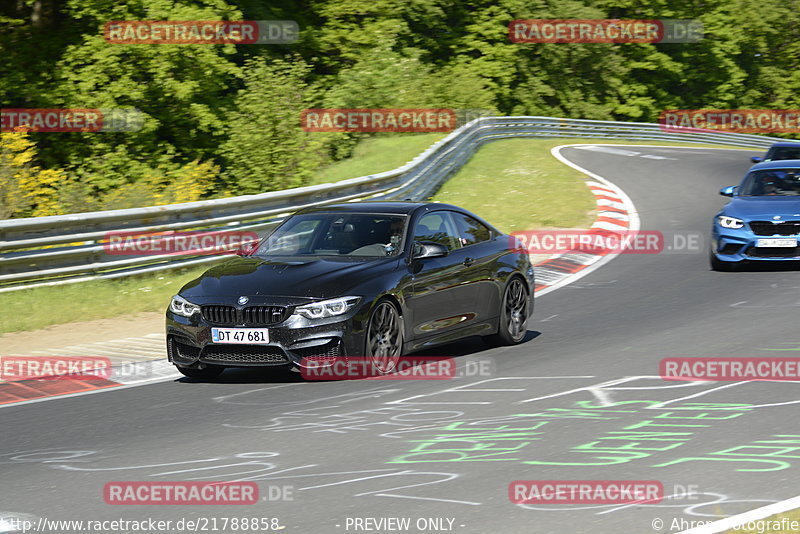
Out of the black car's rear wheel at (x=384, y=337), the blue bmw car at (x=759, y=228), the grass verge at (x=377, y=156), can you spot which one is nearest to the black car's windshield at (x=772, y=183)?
the blue bmw car at (x=759, y=228)

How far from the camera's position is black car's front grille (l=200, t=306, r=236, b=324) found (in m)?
9.70

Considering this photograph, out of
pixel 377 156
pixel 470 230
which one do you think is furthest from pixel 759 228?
pixel 377 156

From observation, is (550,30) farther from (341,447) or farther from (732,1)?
(341,447)

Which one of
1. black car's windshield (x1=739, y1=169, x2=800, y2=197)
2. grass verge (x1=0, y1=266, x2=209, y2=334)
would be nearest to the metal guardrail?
grass verge (x1=0, y1=266, x2=209, y2=334)

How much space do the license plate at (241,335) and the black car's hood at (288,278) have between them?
0.31 meters

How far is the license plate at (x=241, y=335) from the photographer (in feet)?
31.4

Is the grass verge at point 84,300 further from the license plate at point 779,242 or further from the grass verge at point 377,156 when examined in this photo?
the grass verge at point 377,156

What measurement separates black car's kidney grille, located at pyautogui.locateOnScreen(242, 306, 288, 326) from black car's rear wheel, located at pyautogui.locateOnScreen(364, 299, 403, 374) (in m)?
0.73

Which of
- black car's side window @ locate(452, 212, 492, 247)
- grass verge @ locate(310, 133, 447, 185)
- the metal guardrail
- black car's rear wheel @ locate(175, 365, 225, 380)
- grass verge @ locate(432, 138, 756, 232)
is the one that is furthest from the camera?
grass verge @ locate(310, 133, 447, 185)

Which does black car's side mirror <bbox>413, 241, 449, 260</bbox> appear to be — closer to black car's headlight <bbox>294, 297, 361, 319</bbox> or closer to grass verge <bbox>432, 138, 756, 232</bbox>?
black car's headlight <bbox>294, 297, 361, 319</bbox>

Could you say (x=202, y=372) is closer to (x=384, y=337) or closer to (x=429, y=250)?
(x=384, y=337)

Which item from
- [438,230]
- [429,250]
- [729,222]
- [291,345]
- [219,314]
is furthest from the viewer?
[729,222]

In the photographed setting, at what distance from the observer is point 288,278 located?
996 centimetres

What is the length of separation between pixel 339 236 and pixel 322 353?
63.0 inches
